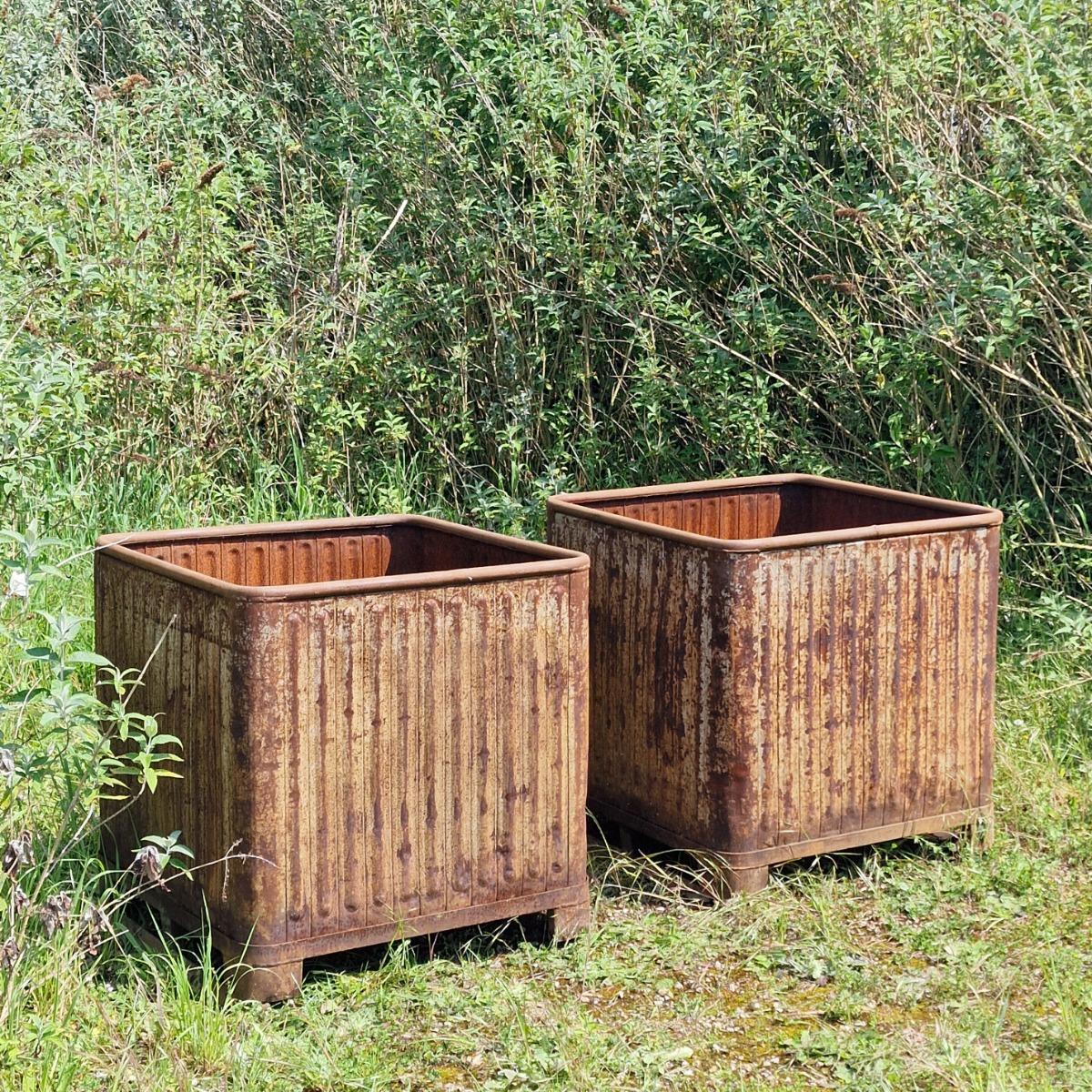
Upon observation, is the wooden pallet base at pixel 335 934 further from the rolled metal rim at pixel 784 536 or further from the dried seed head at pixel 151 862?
the rolled metal rim at pixel 784 536

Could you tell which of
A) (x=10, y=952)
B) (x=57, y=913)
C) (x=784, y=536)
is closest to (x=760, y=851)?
(x=784, y=536)

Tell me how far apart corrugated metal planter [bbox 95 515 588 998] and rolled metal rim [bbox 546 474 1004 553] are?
0.43 metres

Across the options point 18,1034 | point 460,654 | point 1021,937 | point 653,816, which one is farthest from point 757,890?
point 18,1034

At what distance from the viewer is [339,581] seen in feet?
11.5

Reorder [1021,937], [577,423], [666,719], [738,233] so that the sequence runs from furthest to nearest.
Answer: [577,423] → [738,233] → [666,719] → [1021,937]

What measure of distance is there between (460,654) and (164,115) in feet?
15.4

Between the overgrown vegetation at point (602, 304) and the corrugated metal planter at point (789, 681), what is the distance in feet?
0.57

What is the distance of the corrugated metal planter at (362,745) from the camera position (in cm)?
330

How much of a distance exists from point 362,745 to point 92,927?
0.64m

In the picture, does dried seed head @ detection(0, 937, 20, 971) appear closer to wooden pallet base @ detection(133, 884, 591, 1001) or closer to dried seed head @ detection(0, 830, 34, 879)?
dried seed head @ detection(0, 830, 34, 879)

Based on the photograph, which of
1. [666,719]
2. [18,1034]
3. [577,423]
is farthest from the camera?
[577,423]

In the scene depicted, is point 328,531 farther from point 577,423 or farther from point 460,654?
point 577,423

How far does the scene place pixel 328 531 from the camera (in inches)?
165

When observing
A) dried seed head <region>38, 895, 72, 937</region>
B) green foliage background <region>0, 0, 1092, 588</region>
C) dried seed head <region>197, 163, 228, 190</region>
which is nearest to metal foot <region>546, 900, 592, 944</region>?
dried seed head <region>38, 895, 72, 937</region>
